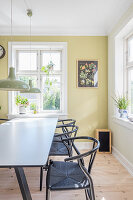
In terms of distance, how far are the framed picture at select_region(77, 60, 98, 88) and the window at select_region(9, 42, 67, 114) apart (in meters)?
0.42

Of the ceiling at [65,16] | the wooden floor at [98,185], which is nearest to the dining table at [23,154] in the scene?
the wooden floor at [98,185]

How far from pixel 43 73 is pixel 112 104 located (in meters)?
1.71

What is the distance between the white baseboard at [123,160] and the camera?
2.38 m

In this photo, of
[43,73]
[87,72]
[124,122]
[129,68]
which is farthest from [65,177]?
[43,73]

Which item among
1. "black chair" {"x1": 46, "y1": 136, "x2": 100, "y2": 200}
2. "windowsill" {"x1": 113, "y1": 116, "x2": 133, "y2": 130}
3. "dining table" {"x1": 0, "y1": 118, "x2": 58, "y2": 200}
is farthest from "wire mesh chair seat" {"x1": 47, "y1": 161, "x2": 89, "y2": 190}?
"windowsill" {"x1": 113, "y1": 116, "x2": 133, "y2": 130}

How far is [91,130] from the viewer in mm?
3465

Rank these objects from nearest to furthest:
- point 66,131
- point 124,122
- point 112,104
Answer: point 124,122 → point 66,131 → point 112,104

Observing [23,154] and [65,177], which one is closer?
[23,154]

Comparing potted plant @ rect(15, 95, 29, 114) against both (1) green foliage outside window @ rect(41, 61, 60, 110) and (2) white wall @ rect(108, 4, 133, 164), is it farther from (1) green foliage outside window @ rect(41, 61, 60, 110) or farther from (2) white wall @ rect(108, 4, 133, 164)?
(2) white wall @ rect(108, 4, 133, 164)

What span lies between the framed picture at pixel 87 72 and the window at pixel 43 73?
1.39 feet

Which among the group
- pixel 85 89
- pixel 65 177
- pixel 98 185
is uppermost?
pixel 85 89

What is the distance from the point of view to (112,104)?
Answer: 10.4ft

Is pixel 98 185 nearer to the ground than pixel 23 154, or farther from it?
nearer to the ground

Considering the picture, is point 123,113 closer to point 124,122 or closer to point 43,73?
point 124,122
